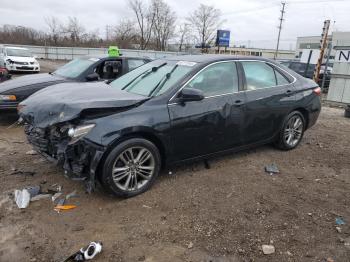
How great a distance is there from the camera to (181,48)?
5150cm

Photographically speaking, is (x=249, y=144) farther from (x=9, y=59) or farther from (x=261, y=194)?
(x=9, y=59)

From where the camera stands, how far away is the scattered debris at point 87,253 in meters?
2.79

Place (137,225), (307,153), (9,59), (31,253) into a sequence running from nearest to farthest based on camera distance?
(31,253) < (137,225) < (307,153) < (9,59)

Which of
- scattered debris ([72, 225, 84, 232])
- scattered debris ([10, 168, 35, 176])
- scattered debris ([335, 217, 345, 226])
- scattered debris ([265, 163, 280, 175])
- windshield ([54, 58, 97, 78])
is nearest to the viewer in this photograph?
scattered debris ([72, 225, 84, 232])

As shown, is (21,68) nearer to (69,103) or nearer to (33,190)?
(33,190)

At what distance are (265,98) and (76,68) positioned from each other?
470 centimetres

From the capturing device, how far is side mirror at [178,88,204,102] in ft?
13.1

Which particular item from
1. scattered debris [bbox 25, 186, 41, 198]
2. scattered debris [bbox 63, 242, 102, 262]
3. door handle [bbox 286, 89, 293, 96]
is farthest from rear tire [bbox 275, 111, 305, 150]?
scattered debris [bbox 25, 186, 41, 198]

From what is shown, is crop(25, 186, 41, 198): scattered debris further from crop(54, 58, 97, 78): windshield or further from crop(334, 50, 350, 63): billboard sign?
crop(334, 50, 350, 63): billboard sign

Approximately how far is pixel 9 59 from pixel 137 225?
60.4 ft

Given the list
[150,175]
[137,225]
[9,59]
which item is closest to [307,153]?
[150,175]

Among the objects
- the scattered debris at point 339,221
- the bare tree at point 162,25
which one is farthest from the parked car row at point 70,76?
the bare tree at point 162,25

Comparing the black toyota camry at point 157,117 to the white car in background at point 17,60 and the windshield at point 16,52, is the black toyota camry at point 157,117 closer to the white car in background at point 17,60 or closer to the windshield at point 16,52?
the white car in background at point 17,60

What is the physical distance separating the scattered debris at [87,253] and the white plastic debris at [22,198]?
1199mm
